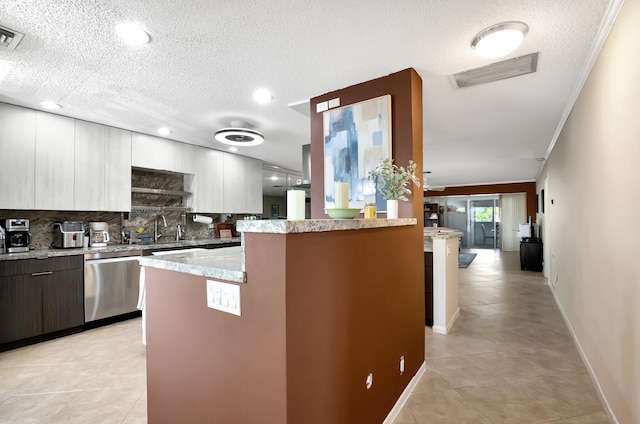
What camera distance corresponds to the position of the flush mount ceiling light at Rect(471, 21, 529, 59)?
72.6 inches

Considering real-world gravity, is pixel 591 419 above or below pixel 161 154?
Answer: below

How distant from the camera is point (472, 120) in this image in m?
3.68

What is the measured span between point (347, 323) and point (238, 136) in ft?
9.79

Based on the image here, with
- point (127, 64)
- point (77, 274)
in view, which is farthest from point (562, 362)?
point (77, 274)

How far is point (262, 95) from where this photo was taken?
2949 millimetres

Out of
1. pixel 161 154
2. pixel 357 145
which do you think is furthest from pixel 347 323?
A: pixel 161 154

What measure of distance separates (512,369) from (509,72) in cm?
252

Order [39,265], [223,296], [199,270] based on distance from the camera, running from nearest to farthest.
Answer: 1. [223,296]
2. [199,270]
3. [39,265]

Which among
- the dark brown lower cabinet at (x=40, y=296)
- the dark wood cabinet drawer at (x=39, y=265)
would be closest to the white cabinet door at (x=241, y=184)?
the dark wood cabinet drawer at (x=39, y=265)

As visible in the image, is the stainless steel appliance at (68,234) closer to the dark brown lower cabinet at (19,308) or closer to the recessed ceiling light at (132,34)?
the dark brown lower cabinet at (19,308)

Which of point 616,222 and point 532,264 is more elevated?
point 616,222

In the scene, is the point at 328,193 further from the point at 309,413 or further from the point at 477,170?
the point at 477,170

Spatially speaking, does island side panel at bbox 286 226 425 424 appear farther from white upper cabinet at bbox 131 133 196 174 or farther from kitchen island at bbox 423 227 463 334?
white upper cabinet at bbox 131 133 196 174

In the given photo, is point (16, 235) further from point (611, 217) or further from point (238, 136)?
point (611, 217)
